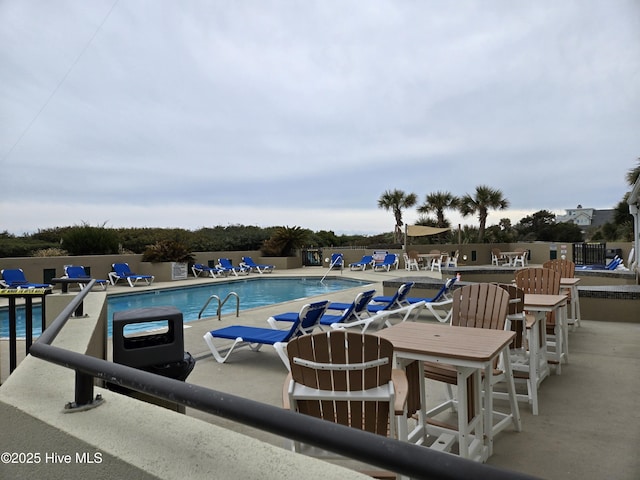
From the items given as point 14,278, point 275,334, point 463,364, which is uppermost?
point 463,364

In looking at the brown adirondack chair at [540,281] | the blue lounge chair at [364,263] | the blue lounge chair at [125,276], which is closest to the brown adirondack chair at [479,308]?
the brown adirondack chair at [540,281]

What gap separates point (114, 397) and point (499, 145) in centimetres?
1838

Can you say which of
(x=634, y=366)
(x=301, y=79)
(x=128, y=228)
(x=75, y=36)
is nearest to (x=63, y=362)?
(x=634, y=366)

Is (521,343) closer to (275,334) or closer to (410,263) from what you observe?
(275,334)

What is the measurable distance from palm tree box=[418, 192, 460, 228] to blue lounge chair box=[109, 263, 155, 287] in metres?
19.1

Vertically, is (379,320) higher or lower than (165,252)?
lower

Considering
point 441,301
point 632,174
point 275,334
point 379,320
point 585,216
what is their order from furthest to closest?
point 585,216, point 632,174, point 441,301, point 379,320, point 275,334

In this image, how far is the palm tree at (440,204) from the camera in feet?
91.0

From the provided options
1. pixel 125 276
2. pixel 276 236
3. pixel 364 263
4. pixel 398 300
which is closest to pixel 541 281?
pixel 398 300

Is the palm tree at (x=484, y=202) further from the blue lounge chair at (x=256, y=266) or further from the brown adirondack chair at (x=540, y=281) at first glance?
the brown adirondack chair at (x=540, y=281)

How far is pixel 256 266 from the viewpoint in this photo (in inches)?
765

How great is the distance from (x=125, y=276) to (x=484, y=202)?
2036cm

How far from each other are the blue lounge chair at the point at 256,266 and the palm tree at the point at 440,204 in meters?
12.9

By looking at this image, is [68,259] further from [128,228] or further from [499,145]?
[499,145]
